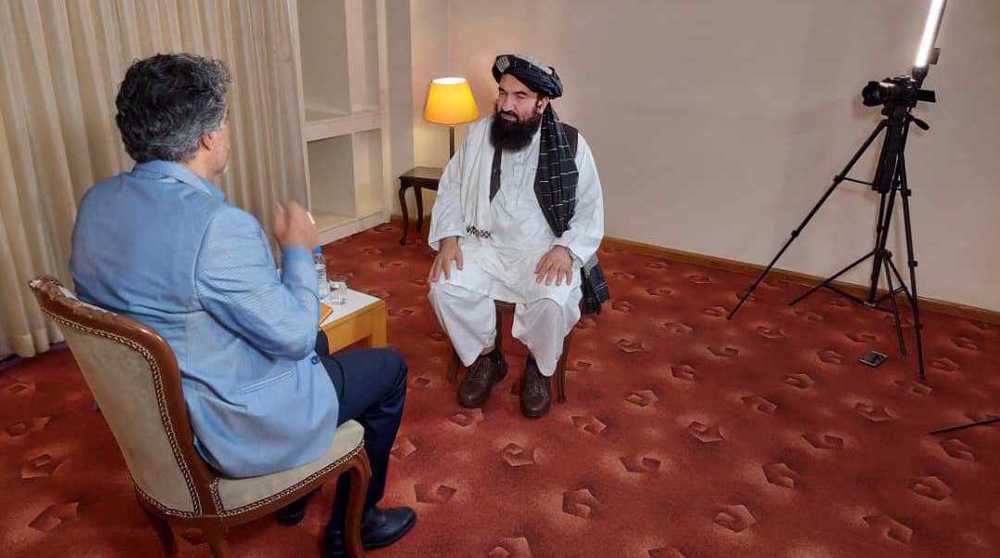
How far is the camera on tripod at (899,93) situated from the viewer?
289 centimetres

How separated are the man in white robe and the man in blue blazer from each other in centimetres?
107

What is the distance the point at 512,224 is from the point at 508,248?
90mm

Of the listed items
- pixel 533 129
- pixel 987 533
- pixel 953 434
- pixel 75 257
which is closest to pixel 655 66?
pixel 533 129

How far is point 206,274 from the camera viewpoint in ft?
4.11

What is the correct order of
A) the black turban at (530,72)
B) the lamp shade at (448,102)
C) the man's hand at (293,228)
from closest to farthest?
the man's hand at (293,228) → the black turban at (530,72) → the lamp shade at (448,102)

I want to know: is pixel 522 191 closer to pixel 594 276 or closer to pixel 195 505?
pixel 594 276

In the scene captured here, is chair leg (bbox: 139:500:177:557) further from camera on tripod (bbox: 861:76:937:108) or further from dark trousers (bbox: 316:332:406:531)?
camera on tripod (bbox: 861:76:937:108)

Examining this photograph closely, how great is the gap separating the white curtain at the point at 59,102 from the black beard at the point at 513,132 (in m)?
1.51

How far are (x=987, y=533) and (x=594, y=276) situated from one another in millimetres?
1409

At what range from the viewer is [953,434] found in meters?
2.51

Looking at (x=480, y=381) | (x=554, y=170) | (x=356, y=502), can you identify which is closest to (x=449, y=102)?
(x=554, y=170)

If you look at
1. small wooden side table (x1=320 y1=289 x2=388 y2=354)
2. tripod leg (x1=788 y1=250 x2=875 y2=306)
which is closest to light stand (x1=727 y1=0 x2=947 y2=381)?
tripod leg (x1=788 y1=250 x2=875 y2=306)

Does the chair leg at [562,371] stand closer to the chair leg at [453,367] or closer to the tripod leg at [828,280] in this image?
the chair leg at [453,367]

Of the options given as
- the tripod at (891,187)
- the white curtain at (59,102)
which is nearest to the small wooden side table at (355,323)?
the white curtain at (59,102)
